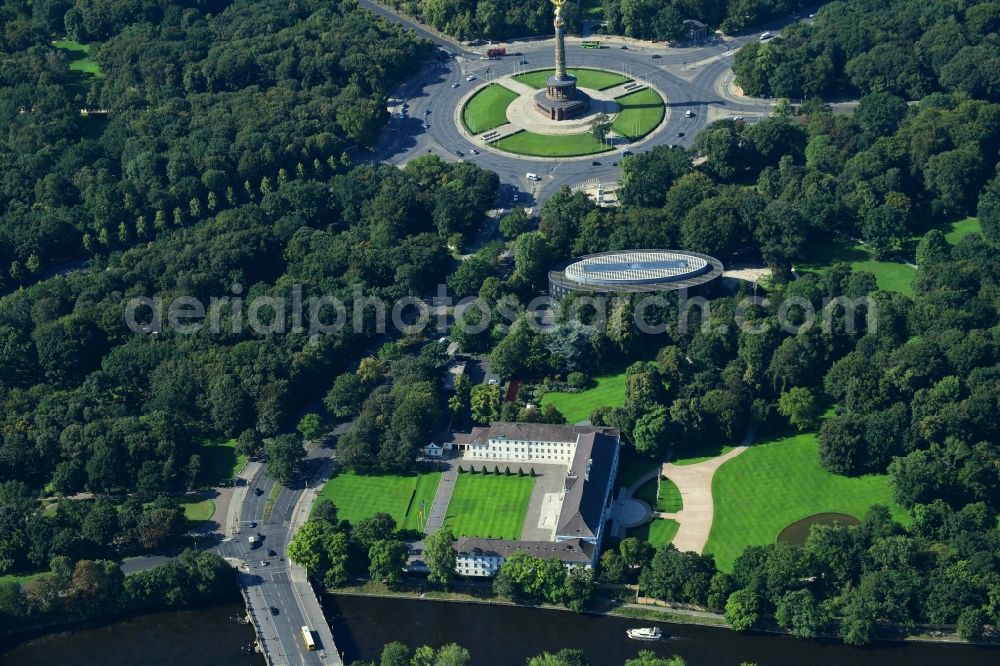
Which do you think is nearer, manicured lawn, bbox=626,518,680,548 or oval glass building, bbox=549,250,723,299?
manicured lawn, bbox=626,518,680,548

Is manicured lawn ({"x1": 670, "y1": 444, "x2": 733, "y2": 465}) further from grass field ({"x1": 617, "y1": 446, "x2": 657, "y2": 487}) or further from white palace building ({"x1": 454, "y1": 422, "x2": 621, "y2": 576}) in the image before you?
white palace building ({"x1": 454, "y1": 422, "x2": 621, "y2": 576})

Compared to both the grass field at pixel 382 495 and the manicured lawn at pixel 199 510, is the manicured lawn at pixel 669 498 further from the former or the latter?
the manicured lawn at pixel 199 510

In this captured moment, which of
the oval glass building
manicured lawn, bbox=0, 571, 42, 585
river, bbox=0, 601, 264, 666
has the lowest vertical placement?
river, bbox=0, 601, 264, 666

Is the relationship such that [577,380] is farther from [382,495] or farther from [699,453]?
[382,495]

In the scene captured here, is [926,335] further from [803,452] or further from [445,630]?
[445,630]

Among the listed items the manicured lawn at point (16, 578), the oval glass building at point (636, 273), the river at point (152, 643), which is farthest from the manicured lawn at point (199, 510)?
the oval glass building at point (636, 273)

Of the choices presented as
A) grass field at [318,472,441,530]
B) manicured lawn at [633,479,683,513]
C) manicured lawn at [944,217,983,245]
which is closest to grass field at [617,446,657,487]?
manicured lawn at [633,479,683,513]

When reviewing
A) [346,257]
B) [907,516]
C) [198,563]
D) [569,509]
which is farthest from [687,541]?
[346,257]
